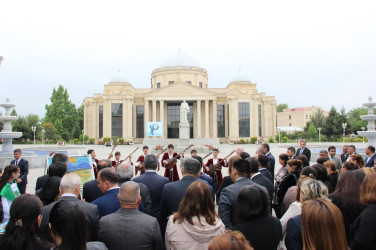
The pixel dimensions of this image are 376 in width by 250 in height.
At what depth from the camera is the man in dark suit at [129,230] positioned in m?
3.55

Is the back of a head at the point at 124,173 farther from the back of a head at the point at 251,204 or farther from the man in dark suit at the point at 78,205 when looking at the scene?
the back of a head at the point at 251,204

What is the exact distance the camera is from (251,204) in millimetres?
3562

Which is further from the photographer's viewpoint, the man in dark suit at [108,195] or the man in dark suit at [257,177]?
the man in dark suit at [257,177]

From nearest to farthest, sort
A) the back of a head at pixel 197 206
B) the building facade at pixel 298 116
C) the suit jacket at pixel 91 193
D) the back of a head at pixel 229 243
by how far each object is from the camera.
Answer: the back of a head at pixel 229 243 < the back of a head at pixel 197 206 < the suit jacket at pixel 91 193 < the building facade at pixel 298 116

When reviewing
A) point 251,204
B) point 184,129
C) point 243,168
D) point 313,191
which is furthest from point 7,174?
point 184,129

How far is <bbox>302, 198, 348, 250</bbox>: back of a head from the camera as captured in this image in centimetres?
281

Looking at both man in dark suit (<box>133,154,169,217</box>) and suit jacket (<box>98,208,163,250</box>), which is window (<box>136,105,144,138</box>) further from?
suit jacket (<box>98,208,163,250</box>)

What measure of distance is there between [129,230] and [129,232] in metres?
0.02

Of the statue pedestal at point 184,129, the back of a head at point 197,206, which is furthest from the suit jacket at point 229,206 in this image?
the statue pedestal at point 184,129

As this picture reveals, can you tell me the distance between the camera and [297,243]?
3.42 metres

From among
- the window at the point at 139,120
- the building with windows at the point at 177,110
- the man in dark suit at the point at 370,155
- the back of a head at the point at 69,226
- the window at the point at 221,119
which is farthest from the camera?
the window at the point at 221,119

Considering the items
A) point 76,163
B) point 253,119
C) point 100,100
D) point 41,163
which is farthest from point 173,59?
point 76,163

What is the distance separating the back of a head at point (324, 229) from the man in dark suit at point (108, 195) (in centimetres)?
275

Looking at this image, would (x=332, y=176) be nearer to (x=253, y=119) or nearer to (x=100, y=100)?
(x=253, y=119)
